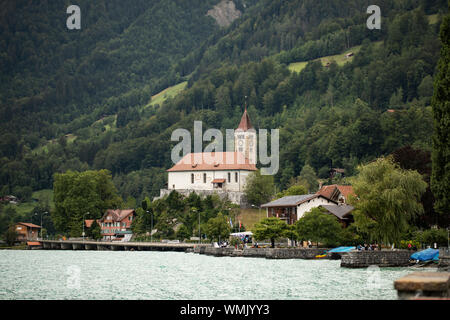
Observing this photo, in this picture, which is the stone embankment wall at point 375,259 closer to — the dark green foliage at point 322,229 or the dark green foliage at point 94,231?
the dark green foliage at point 322,229

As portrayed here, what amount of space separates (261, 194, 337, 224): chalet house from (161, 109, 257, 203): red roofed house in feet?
94.4

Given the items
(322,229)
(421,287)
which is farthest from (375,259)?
(421,287)

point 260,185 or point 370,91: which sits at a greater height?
point 370,91

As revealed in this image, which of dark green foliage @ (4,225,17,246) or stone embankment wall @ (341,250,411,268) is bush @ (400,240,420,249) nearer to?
stone embankment wall @ (341,250,411,268)

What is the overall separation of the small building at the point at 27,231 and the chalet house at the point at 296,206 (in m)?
83.2

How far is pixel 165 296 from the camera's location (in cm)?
3622

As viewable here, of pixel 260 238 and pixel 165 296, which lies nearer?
pixel 165 296

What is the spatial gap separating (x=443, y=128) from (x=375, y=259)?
14.6 meters

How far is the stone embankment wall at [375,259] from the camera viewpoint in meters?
54.3

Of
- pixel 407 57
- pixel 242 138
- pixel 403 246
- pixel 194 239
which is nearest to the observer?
pixel 403 246

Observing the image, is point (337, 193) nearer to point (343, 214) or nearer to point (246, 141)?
point (343, 214)

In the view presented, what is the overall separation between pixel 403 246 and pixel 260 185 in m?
56.5
